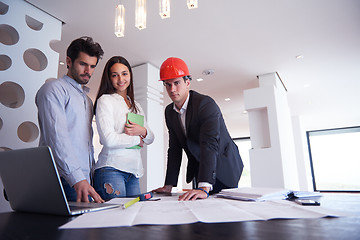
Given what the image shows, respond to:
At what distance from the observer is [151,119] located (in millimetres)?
3723

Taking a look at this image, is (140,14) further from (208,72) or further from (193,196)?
(208,72)

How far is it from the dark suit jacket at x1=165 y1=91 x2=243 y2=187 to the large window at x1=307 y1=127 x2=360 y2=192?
10018mm

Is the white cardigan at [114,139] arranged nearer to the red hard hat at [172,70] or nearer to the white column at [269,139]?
the red hard hat at [172,70]

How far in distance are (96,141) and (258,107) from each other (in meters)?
5.73

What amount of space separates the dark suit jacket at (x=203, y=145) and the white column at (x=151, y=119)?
193 cm

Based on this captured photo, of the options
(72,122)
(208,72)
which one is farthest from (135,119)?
(208,72)

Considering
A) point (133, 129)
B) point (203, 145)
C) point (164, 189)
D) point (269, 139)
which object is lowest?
point (164, 189)

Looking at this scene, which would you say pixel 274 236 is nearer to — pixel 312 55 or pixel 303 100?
pixel 312 55

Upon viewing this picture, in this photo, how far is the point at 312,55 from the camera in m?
3.86

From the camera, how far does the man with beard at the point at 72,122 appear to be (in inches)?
41.4

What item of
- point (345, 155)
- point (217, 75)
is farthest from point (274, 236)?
point (345, 155)

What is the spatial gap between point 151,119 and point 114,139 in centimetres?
249

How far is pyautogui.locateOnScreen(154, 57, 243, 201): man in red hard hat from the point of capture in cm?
143

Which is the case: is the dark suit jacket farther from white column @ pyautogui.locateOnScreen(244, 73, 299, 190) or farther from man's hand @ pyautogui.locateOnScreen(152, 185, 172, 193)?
white column @ pyautogui.locateOnScreen(244, 73, 299, 190)
